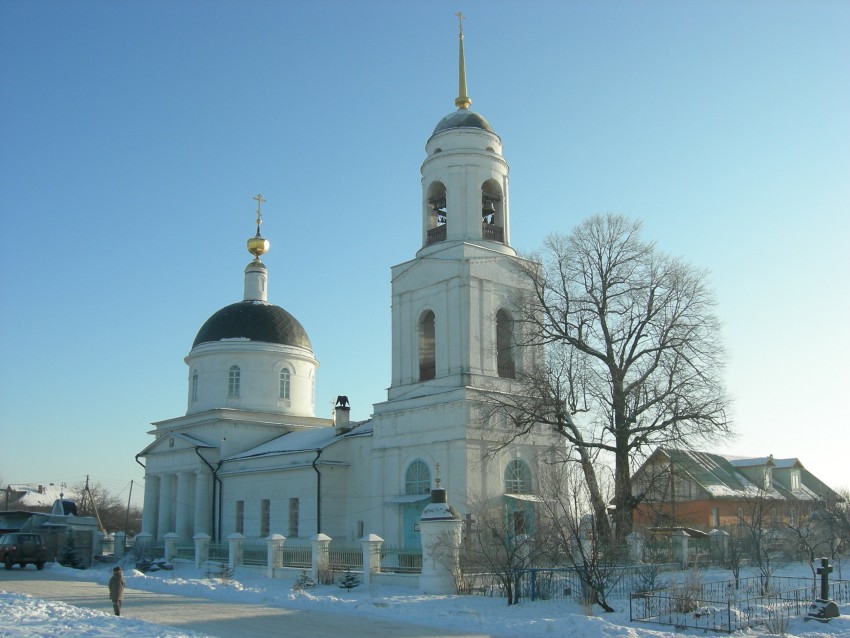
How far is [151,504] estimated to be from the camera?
3853 centimetres

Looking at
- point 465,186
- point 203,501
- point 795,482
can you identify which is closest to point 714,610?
point 465,186

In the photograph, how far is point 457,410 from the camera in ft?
82.4

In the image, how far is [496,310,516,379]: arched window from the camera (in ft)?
89.2

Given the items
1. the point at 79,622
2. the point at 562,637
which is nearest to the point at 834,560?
the point at 562,637

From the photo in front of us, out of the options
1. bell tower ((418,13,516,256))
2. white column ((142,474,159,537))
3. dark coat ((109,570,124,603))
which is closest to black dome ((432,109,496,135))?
bell tower ((418,13,516,256))

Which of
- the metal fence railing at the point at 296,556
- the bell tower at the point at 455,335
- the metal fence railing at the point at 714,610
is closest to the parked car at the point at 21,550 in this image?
the metal fence railing at the point at 296,556

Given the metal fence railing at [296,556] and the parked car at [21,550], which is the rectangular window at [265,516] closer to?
the parked car at [21,550]

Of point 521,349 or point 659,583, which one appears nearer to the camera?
point 659,583

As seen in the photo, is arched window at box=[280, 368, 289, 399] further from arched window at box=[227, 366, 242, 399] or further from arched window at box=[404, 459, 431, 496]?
arched window at box=[404, 459, 431, 496]

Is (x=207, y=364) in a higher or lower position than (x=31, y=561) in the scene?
higher

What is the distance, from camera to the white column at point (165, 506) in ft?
122

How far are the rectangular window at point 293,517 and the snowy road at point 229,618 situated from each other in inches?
423

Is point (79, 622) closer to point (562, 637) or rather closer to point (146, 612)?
point (146, 612)

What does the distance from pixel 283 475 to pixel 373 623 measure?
17875mm
